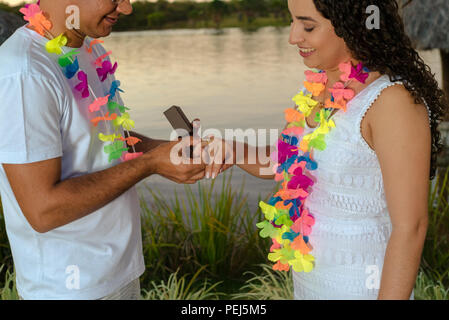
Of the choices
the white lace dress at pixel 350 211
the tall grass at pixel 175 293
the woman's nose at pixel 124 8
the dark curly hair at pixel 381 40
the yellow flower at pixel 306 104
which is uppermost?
the woman's nose at pixel 124 8

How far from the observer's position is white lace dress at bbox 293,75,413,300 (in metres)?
1.46

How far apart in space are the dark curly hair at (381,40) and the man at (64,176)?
0.66 meters

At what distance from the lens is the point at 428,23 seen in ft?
16.3

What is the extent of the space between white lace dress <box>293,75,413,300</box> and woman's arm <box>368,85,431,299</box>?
0.11 metres

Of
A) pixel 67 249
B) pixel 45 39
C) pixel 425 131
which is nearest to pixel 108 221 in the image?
pixel 67 249

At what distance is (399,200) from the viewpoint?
1.32m

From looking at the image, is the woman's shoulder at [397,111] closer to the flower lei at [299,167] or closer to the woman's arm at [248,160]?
the flower lei at [299,167]

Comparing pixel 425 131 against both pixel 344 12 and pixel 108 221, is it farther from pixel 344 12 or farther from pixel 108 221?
pixel 108 221

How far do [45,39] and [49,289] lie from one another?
0.77 m

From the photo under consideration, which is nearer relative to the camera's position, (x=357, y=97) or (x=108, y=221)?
(x=357, y=97)

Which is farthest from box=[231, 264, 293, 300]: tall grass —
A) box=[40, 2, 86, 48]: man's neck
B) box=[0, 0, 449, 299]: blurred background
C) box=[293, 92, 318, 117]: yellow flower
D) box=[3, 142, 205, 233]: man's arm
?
box=[40, 2, 86, 48]: man's neck

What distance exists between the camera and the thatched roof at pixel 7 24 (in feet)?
11.0

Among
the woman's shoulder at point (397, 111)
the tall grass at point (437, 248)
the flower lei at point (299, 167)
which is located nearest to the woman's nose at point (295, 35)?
the flower lei at point (299, 167)

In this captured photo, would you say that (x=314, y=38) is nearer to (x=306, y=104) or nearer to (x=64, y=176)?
(x=306, y=104)
